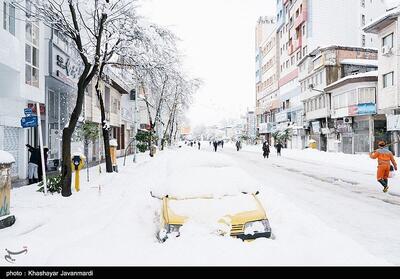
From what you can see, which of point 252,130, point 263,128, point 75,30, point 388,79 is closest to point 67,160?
point 75,30

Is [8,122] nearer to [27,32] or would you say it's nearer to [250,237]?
[27,32]

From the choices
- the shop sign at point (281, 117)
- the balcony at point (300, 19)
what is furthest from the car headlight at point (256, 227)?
the shop sign at point (281, 117)

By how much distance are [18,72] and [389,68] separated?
27.6 metres

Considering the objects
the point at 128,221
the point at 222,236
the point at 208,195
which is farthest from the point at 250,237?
the point at 128,221

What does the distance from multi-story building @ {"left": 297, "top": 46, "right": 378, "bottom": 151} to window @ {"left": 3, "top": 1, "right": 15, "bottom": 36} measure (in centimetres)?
3546

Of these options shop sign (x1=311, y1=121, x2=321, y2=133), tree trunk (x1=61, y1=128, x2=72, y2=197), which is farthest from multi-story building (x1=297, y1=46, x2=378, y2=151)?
tree trunk (x1=61, y1=128, x2=72, y2=197)

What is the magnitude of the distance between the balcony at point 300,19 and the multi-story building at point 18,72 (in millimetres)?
45309

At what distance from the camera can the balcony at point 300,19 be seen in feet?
177

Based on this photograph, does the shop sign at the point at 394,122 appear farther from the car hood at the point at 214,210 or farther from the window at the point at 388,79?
the car hood at the point at 214,210

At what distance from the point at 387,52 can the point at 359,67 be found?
1317 cm

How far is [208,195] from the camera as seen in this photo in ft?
20.6

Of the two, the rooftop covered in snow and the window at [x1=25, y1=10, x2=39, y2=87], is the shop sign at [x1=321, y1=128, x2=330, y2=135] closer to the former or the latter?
the rooftop covered in snow

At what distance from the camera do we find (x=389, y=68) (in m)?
29.6

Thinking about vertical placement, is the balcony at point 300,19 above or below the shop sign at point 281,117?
above
